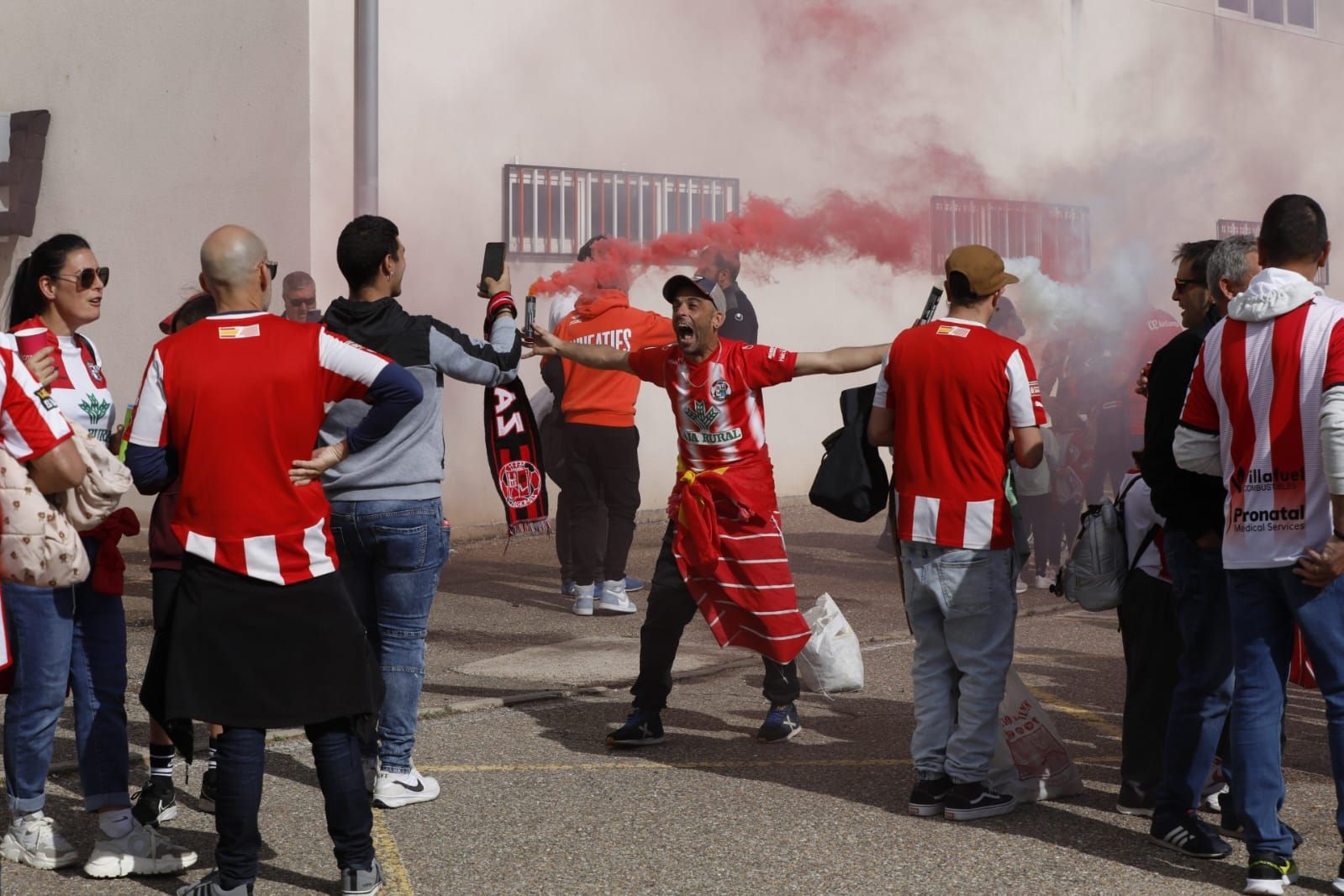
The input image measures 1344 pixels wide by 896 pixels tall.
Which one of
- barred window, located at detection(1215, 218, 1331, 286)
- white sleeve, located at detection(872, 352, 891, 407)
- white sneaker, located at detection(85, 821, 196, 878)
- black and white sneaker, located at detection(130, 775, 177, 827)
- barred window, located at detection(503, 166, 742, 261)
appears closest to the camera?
white sneaker, located at detection(85, 821, 196, 878)

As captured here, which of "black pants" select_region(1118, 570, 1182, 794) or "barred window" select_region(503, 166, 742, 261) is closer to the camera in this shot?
"black pants" select_region(1118, 570, 1182, 794)

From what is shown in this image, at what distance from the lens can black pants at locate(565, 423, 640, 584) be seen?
28.8 ft

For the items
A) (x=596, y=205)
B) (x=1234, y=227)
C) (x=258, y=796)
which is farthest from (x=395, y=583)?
(x=1234, y=227)

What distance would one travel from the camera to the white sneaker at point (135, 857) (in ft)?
14.4

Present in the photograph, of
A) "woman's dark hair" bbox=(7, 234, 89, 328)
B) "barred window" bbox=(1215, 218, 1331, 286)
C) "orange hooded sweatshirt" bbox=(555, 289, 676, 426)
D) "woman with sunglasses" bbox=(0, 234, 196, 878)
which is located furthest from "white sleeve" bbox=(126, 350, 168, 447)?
"barred window" bbox=(1215, 218, 1331, 286)

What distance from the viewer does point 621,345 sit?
8531 millimetres

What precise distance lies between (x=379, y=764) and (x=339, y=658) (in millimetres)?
1087

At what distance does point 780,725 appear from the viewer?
5898mm

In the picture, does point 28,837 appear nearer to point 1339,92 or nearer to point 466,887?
point 466,887

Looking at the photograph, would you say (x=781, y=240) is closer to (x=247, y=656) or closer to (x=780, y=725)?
(x=780, y=725)

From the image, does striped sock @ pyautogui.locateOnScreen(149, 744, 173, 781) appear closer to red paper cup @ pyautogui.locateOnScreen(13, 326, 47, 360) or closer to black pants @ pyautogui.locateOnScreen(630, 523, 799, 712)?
red paper cup @ pyautogui.locateOnScreen(13, 326, 47, 360)

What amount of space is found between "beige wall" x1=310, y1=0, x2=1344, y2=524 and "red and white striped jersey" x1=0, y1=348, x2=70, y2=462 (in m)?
6.67

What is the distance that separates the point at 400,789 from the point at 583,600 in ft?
12.1

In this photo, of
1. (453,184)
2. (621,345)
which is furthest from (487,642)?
(453,184)
